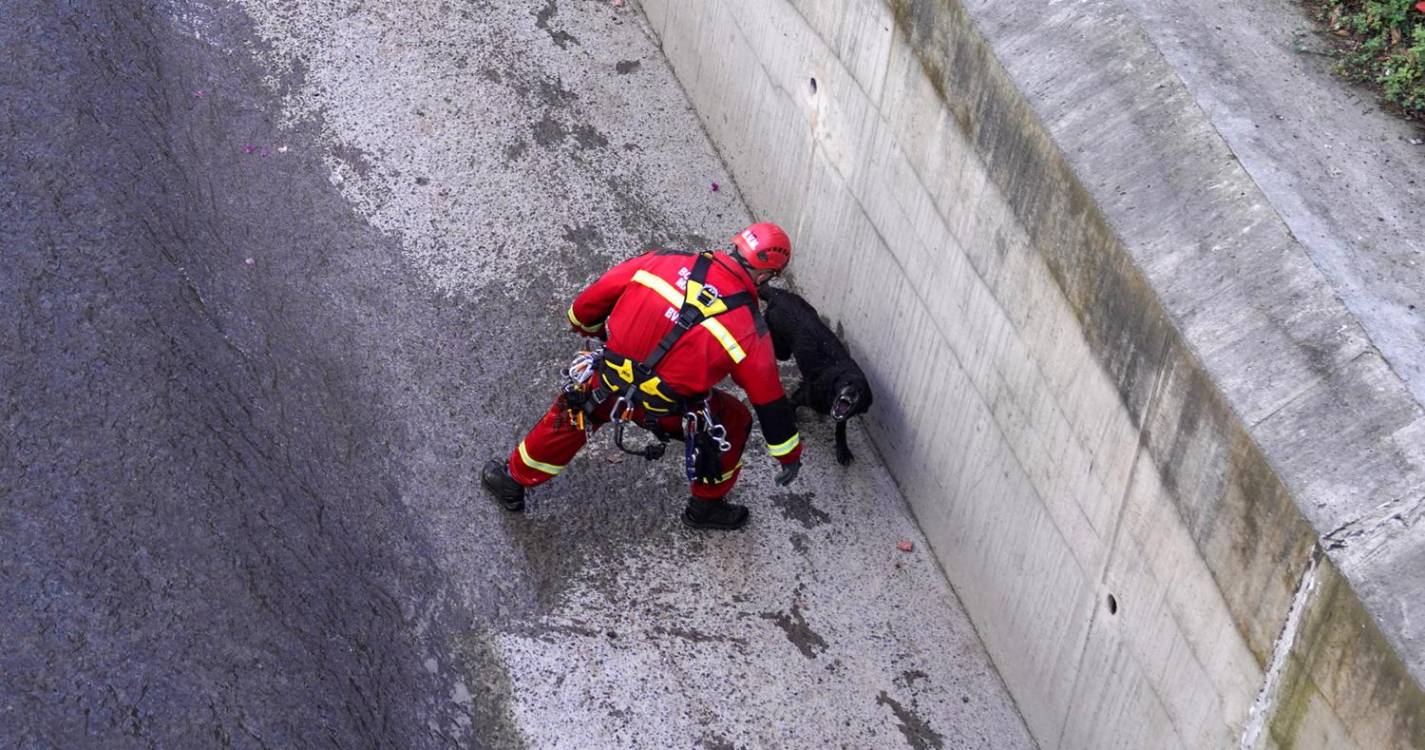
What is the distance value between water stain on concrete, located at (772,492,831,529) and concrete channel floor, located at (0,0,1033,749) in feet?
0.05

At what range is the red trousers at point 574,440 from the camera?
6840 mm

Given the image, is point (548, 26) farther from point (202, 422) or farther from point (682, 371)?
point (682, 371)

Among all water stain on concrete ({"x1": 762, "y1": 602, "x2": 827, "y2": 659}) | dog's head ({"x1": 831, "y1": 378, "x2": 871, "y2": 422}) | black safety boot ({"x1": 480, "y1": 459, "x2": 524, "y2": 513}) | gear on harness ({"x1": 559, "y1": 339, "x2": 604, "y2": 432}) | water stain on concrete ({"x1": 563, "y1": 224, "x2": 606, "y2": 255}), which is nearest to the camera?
gear on harness ({"x1": 559, "y1": 339, "x2": 604, "y2": 432})

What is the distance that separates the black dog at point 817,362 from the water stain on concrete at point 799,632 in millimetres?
1063

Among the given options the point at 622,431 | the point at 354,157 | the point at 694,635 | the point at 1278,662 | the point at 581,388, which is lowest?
the point at 694,635

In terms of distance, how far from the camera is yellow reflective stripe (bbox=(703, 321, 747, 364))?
650cm

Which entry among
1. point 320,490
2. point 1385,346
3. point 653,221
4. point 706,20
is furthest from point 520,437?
point 1385,346

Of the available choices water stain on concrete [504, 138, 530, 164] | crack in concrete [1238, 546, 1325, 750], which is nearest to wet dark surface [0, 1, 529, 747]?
water stain on concrete [504, 138, 530, 164]

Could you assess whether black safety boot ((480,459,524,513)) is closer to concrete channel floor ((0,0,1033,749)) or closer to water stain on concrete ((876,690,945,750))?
concrete channel floor ((0,0,1033,749))

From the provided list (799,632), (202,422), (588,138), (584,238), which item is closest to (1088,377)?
(799,632)

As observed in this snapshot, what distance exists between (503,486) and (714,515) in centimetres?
100

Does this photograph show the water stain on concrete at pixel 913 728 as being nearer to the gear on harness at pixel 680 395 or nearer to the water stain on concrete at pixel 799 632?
the water stain on concrete at pixel 799 632

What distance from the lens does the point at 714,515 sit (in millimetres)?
7184

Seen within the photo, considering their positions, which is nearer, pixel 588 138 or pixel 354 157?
pixel 354 157
